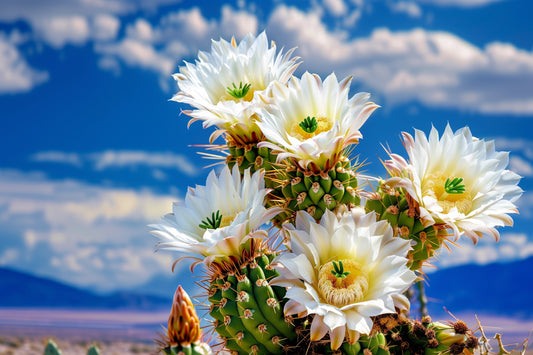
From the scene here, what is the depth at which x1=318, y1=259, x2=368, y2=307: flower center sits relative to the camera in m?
1.47

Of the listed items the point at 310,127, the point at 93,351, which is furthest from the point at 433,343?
the point at 93,351

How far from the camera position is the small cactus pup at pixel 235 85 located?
1.79 m

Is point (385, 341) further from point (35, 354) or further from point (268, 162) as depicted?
point (35, 354)

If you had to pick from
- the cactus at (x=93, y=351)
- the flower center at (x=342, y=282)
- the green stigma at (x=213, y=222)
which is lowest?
the cactus at (x=93, y=351)

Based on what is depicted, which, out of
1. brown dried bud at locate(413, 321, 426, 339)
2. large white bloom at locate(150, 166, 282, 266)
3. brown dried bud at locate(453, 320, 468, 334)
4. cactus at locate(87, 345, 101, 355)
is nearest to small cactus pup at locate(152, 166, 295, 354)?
large white bloom at locate(150, 166, 282, 266)

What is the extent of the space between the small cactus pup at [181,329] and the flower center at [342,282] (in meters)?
0.52

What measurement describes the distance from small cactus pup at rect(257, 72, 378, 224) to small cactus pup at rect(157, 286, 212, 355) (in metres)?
0.39

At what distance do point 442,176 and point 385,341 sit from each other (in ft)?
1.66

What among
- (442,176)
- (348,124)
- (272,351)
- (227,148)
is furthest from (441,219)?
(227,148)

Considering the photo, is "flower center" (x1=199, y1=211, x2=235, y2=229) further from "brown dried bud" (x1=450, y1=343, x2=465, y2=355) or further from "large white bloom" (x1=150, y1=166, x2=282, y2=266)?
"brown dried bud" (x1=450, y1=343, x2=465, y2=355)

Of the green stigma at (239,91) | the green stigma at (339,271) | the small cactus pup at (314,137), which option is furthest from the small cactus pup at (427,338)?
the green stigma at (239,91)

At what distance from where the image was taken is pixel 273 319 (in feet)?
5.08

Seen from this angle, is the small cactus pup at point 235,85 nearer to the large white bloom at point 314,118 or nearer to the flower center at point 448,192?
the large white bloom at point 314,118

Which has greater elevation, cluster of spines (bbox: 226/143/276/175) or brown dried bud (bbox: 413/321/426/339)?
cluster of spines (bbox: 226/143/276/175)
